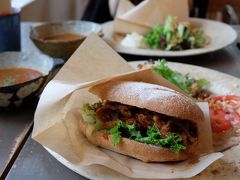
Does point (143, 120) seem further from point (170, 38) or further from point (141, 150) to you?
point (170, 38)

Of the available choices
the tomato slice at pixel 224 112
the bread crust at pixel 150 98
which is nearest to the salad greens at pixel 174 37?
the tomato slice at pixel 224 112

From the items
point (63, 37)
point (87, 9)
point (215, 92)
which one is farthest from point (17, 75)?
point (87, 9)

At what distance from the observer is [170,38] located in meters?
1.69

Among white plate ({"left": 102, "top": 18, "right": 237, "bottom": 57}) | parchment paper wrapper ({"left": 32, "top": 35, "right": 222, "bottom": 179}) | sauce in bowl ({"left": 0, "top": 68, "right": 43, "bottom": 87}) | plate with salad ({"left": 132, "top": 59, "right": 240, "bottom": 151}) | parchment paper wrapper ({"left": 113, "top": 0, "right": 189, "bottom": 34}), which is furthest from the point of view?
parchment paper wrapper ({"left": 113, "top": 0, "right": 189, "bottom": 34})

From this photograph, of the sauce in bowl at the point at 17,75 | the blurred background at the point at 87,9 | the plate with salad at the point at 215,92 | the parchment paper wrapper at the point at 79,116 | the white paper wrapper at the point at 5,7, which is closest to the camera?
the parchment paper wrapper at the point at 79,116

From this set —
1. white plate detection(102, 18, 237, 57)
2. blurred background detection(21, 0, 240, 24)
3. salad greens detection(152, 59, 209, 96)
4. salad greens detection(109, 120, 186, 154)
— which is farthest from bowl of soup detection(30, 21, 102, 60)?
blurred background detection(21, 0, 240, 24)

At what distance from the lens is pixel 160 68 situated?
127 cm

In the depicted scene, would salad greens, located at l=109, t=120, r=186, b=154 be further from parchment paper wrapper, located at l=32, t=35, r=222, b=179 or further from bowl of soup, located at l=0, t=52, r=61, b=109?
bowl of soup, located at l=0, t=52, r=61, b=109

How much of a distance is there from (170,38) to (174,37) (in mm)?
18

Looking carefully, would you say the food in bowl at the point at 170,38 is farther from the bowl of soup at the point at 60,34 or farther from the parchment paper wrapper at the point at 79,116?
the parchment paper wrapper at the point at 79,116

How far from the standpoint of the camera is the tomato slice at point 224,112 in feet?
3.59

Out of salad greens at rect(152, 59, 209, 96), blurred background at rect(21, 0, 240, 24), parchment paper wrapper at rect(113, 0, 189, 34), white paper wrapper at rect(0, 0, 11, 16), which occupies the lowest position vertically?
blurred background at rect(21, 0, 240, 24)

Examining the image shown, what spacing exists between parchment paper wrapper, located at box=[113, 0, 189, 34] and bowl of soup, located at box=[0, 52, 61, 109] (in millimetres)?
665

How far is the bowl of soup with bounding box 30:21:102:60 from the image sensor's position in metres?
1.48
